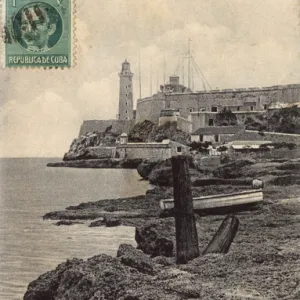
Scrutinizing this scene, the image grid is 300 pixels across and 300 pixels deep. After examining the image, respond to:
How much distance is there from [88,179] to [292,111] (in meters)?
1.61

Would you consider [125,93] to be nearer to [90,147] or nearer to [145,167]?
[145,167]

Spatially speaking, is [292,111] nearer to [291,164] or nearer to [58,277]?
[291,164]

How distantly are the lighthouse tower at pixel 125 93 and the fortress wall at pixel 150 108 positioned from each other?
0.08 meters

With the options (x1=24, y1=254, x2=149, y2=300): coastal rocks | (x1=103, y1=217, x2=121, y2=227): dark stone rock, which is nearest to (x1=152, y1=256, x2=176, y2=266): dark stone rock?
(x1=24, y1=254, x2=149, y2=300): coastal rocks

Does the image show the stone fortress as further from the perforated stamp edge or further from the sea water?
the sea water

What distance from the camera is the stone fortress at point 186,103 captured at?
432 centimetres

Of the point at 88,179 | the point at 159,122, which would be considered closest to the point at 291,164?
the point at 159,122

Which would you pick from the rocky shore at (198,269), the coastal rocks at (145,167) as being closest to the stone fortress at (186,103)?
the coastal rocks at (145,167)

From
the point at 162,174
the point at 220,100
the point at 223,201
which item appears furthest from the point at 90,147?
the point at 223,201

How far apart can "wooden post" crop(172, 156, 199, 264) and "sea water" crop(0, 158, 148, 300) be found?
19.4 inches

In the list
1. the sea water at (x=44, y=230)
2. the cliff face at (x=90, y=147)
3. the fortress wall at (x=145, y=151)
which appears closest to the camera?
the sea water at (x=44, y=230)

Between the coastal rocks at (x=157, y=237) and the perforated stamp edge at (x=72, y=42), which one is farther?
the perforated stamp edge at (x=72, y=42)

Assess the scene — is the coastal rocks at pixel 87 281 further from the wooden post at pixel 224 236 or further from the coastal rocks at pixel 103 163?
the coastal rocks at pixel 103 163

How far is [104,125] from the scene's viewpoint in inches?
184
